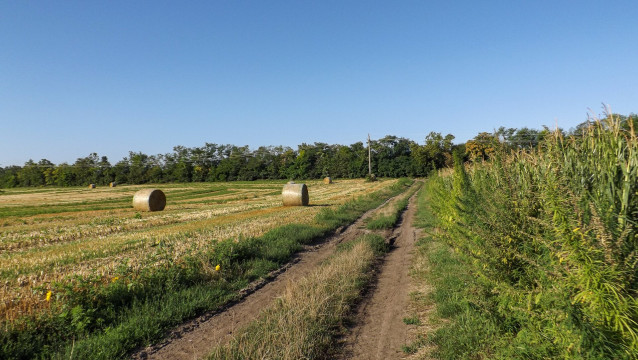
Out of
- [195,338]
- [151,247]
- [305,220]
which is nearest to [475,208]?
[195,338]

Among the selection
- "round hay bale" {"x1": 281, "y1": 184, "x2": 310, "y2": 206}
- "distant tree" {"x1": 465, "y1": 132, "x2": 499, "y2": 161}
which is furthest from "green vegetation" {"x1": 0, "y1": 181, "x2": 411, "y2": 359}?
"round hay bale" {"x1": 281, "y1": 184, "x2": 310, "y2": 206}

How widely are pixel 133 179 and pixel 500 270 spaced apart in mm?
111468

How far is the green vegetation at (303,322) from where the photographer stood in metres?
4.73

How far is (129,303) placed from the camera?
6.51 m

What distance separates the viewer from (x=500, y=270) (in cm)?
573

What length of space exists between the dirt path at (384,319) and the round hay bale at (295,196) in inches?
712

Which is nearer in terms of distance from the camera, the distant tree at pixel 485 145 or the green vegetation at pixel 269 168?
the distant tree at pixel 485 145

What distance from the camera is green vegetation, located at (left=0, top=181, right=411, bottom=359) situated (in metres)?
4.88

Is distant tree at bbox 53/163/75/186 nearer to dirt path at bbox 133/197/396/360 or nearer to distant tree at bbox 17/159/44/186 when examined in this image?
distant tree at bbox 17/159/44/186

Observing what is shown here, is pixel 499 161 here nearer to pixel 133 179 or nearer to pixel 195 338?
pixel 195 338

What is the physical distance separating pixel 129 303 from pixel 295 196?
72.0 feet

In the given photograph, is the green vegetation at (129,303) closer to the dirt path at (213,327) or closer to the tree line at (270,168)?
the dirt path at (213,327)

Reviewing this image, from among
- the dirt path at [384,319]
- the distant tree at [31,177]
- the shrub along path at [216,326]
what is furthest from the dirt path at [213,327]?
the distant tree at [31,177]

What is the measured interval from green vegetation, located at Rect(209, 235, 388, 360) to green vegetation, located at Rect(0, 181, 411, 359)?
1549mm
